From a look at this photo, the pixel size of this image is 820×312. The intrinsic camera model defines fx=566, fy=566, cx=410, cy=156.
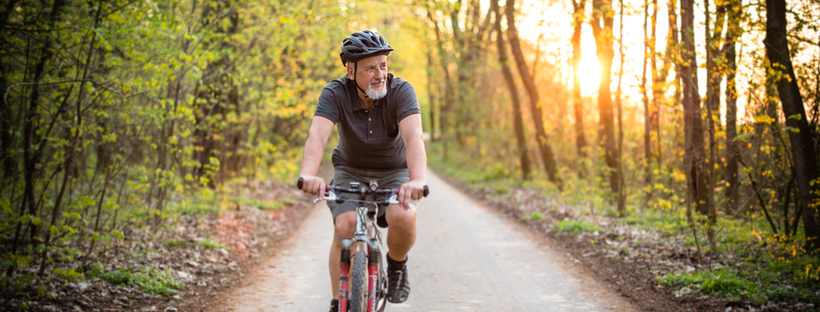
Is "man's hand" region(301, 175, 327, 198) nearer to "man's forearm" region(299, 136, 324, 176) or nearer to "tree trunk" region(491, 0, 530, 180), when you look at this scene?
"man's forearm" region(299, 136, 324, 176)

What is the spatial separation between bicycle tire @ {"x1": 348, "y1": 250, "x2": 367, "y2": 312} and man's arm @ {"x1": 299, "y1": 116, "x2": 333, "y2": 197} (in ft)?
1.52

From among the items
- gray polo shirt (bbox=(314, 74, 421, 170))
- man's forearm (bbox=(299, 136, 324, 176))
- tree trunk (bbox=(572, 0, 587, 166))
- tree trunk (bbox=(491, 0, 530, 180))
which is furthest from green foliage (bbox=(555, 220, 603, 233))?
tree trunk (bbox=(491, 0, 530, 180))

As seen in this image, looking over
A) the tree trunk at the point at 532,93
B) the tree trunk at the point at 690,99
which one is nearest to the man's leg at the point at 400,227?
the tree trunk at the point at 690,99

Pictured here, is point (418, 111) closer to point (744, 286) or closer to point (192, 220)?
point (744, 286)

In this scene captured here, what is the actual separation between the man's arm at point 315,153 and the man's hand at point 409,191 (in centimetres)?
47

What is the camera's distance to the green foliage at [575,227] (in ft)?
27.5

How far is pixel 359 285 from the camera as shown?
340 centimetres

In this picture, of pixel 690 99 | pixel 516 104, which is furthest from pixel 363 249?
pixel 516 104

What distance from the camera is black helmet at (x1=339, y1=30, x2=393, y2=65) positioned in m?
3.70

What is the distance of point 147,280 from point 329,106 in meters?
3.04

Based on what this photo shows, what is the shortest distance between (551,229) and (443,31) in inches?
666

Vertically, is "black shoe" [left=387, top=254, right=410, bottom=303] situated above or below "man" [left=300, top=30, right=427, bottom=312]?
below

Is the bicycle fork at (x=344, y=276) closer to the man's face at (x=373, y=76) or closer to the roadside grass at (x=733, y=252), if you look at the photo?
the man's face at (x=373, y=76)

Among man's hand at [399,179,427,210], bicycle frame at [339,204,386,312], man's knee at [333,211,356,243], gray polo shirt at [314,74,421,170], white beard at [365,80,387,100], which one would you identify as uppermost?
white beard at [365,80,387,100]
